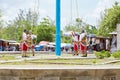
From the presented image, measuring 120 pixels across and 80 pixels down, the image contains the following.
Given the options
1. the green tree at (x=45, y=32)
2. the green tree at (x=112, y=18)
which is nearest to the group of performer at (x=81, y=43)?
the green tree at (x=112, y=18)

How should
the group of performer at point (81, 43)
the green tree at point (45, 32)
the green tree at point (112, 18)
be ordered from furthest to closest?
the green tree at point (45, 32), the green tree at point (112, 18), the group of performer at point (81, 43)

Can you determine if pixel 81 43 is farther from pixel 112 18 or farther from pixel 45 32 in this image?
pixel 45 32

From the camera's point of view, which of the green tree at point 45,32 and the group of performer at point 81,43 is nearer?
the group of performer at point 81,43

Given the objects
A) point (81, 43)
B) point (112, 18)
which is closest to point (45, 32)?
point (112, 18)

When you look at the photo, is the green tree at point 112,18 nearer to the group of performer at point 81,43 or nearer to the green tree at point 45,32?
the green tree at point 45,32

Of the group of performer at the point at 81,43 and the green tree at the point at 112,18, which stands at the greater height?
the green tree at the point at 112,18

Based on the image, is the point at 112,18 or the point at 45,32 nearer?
the point at 112,18

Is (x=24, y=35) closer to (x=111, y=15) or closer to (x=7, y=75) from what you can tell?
(x=7, y=75)

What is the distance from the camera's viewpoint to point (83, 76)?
6496mm

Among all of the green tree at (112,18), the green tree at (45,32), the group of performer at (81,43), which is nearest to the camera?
the group of performer at (81,43)

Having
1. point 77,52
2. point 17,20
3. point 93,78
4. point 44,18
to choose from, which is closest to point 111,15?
point 44,18

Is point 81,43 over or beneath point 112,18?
beneath

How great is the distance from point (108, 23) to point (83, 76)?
39.7m

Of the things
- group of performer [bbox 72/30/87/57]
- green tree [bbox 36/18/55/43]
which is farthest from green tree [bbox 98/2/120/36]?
group of performer [bbox 72/30/87/57]
